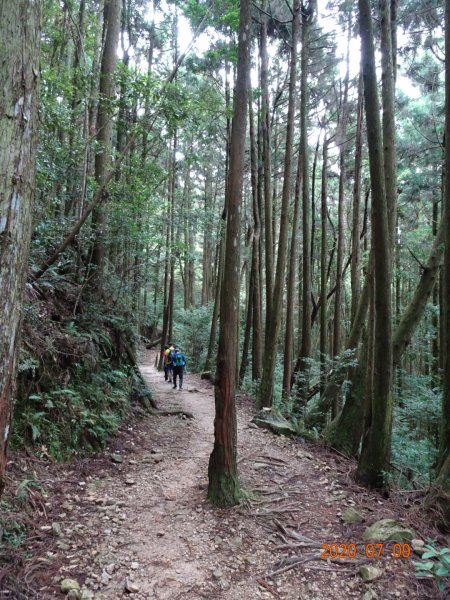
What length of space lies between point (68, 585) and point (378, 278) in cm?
475

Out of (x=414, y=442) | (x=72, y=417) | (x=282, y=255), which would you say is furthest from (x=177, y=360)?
(x=414, y=442)

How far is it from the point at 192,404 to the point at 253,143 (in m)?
8.69

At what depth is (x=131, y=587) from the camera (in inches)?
127

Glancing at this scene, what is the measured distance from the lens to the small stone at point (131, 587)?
3199mm

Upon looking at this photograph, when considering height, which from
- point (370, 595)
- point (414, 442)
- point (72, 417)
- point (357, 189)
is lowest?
point (414, 442)

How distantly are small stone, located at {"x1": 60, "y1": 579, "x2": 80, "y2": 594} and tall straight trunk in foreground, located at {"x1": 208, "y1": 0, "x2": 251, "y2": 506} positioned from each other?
1897 mm

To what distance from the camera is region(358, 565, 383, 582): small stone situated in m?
3.46

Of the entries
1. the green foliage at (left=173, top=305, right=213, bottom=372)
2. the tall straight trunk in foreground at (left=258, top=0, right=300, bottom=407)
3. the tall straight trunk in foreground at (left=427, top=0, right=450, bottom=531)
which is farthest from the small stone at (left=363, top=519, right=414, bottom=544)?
the green foliage at (left=173, top=305, right=213, bottom=372)

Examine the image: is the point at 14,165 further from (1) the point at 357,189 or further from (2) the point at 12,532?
(1) the point at 357,189

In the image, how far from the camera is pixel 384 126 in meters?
5.99

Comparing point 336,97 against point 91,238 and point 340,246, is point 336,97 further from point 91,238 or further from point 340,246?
point 91,238

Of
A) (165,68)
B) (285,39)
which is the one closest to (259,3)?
(285,39)

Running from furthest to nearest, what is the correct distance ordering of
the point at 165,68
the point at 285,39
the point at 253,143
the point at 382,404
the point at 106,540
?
1. the point at 165,68
2. the point at 253,143
3. the point at 285,39
4. the point at 382,404
5. the point at 106,540

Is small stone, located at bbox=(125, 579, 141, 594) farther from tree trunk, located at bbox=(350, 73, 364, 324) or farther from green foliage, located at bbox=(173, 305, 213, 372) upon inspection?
green foliage, located at bbox=(173, 305, 213, 372)
